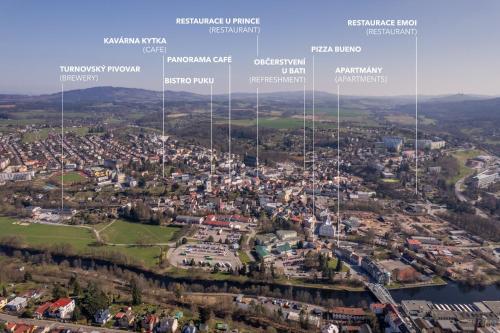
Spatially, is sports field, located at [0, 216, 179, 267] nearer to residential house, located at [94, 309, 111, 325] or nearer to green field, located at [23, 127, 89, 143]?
residential house, located at [94, 309, 111, 325]

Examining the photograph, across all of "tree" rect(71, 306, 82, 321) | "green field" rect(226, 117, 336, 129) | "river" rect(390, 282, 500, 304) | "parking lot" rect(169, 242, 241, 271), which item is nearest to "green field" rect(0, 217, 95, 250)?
"parking lot" rect(169, 242, 241, 271)

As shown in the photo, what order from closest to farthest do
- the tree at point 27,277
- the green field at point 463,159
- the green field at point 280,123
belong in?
the tree at point 27,277
the green field at point 463,159
the green field at point 280,123

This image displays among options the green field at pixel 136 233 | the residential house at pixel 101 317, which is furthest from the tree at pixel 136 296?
the green field at pixel 136 233

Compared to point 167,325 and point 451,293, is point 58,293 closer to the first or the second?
point 167,325

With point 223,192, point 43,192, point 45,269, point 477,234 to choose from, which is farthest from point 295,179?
point 45,269

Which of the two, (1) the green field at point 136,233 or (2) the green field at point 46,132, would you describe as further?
(2) the green field at point 46,132

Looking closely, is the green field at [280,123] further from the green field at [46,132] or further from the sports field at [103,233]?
the sports field at [103,233]

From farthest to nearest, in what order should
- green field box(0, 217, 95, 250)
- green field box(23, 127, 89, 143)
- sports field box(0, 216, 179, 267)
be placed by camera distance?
green field box(23, 127, 89, 143), green field box(0, 217, 95, 250), sports field box(0, 216, 179, 267)

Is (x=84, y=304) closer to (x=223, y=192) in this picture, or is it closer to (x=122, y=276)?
(x=122, y=276)
